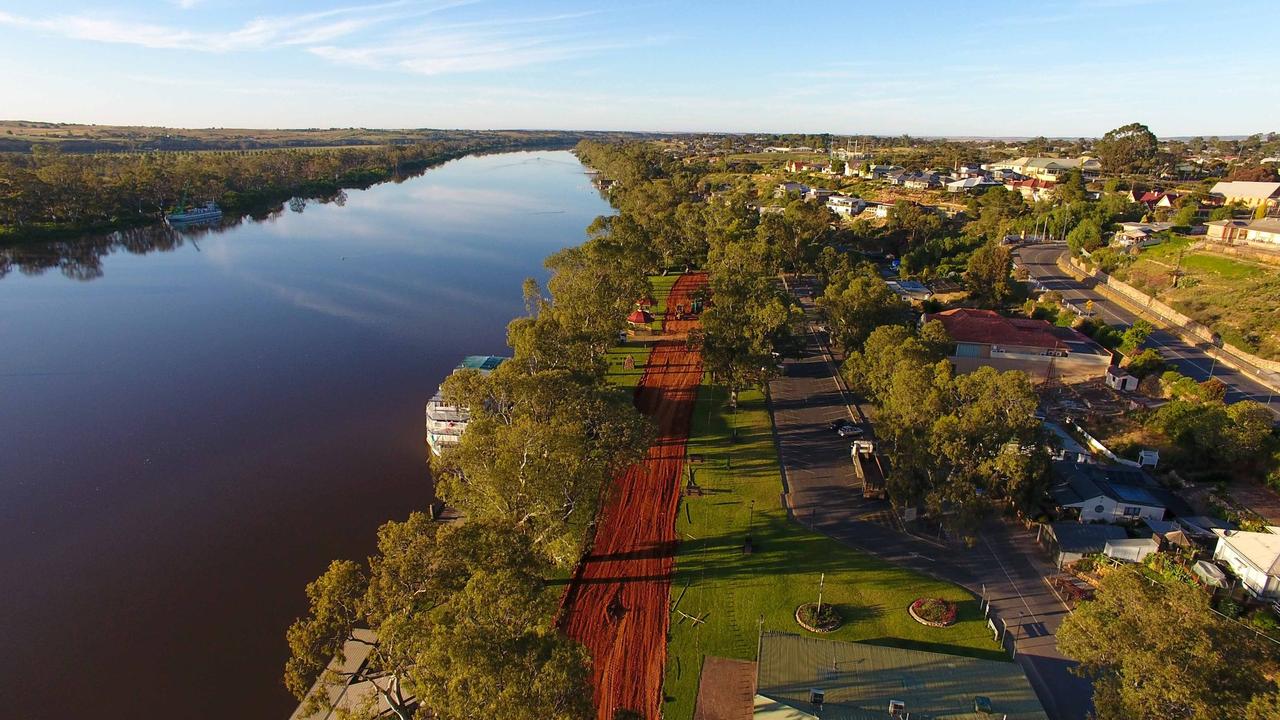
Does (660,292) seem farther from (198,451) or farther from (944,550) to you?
(944,550)

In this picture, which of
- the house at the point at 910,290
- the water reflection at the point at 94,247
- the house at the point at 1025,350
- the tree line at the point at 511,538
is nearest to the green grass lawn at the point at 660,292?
the tree line at the point at 511,538

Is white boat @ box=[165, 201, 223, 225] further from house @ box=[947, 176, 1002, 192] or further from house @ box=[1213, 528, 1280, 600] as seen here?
house @ box=[1213, 528, 1280, 600]

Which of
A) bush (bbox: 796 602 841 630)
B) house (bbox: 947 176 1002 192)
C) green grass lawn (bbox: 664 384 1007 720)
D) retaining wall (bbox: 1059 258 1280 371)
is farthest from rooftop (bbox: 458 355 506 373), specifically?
house (bbox: 947 176 1002 192)

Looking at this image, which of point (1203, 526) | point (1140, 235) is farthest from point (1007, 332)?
point (1140, 235)

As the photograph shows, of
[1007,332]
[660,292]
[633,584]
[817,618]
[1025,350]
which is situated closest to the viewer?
[817,618]

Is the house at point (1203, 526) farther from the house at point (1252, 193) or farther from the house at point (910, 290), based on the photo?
the house at point (1252, 193)

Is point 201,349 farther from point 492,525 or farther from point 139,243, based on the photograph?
point 139,243
